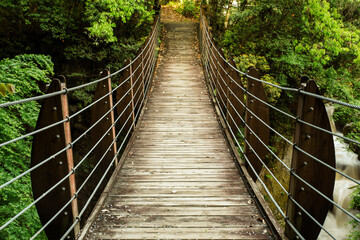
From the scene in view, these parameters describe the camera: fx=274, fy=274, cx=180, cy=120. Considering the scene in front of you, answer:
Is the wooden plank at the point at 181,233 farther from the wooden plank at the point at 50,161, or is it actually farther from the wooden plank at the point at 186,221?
the wooden plank at the point at 50,161

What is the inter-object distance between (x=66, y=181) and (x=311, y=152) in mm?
2003

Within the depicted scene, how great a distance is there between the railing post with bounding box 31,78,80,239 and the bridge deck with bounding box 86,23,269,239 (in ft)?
1.72

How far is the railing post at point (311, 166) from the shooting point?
2.17 metres

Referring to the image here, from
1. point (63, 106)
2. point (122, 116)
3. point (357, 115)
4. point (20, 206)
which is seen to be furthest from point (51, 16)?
point (357, 115)

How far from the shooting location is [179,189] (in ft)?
11.2

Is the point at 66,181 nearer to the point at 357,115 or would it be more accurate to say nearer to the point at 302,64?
the point at 302,64

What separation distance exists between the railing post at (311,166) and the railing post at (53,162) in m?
1.87

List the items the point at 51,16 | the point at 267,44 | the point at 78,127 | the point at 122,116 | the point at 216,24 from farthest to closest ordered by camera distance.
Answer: the point at 216,24
the point at 78,127
the point at 267,44
the point at 51,16
the point at 122,116

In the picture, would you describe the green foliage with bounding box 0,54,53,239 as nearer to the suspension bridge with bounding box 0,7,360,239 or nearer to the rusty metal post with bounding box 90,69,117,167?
the suspension bridge with bounding box 0,7,360,239

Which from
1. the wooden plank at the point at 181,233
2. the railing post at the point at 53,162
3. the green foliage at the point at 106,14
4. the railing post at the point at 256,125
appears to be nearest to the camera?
the railing post at the point at 53,162

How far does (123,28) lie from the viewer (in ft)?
38.3

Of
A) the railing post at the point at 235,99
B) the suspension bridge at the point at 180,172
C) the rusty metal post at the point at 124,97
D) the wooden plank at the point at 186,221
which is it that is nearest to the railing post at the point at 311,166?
the suspension bridge at the point at 180,172

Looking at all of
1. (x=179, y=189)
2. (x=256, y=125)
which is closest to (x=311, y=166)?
(x=256, y=125)

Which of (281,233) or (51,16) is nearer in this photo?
(281,233)
